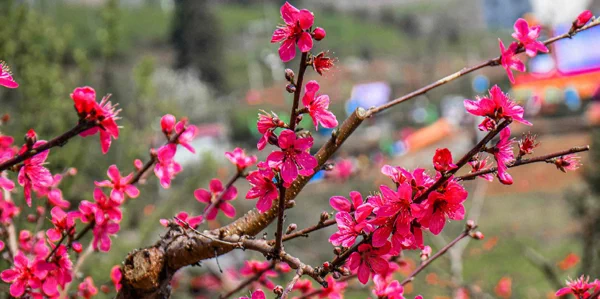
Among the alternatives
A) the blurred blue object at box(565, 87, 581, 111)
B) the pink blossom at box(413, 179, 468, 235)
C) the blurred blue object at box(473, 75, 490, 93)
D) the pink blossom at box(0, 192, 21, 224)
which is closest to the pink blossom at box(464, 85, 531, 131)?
the pink blossom at box(413, 179, 468, 235)

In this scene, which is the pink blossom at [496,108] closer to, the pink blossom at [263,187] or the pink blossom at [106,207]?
the pink blossom at [263,187]

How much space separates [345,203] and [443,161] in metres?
0.25

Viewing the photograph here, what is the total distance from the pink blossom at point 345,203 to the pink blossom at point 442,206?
0.56 ft

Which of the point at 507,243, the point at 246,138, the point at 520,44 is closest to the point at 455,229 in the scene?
the point at 507,243

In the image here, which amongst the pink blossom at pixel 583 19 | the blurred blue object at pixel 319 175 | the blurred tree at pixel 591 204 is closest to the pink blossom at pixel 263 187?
the blurred blue object at pixel 319 175

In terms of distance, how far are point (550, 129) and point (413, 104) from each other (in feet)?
37.4

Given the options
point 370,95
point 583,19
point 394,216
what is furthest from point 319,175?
point 370,95

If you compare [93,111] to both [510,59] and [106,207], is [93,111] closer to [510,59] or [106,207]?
[106,207]

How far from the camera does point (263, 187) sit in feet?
3.97

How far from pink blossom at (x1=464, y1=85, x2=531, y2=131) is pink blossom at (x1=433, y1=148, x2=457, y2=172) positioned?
0.37ft

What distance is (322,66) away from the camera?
1087mm

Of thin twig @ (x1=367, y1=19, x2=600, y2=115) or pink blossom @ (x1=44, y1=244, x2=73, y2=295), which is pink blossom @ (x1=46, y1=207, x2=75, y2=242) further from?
thin twig @ (x1=367, y1=19, x2=600, y2=115)

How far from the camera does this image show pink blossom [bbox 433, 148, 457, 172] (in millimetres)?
1079

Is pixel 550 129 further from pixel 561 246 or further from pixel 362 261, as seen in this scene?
pixel 362 261
